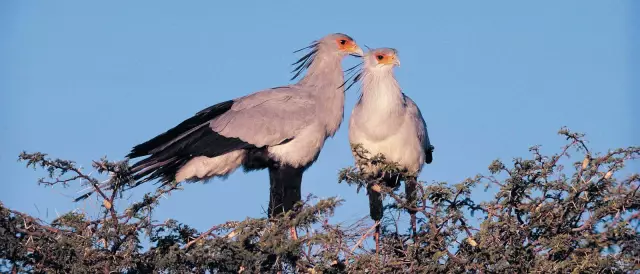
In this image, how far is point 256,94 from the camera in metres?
6.79

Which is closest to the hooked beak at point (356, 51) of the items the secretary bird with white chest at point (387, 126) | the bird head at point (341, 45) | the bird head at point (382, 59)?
the bird head at point (341, 45)

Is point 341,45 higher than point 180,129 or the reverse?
higher

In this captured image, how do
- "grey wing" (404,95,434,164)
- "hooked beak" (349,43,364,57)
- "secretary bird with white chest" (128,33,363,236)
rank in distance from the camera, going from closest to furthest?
"secretary bird with white chest" (128,33,363,236), "grey wing" (404,95,434,164), "hooked beak" (349,43,364,57)

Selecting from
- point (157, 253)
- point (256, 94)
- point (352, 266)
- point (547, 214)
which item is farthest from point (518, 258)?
point (256, 94)

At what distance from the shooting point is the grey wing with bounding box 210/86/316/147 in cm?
653

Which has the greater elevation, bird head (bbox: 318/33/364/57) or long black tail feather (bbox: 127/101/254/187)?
bird head (bbox: 318/33/364/57)

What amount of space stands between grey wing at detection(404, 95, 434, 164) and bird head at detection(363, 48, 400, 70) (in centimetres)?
30

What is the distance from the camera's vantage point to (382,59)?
6.86m

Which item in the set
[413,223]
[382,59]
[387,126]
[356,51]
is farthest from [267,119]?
[413,223]

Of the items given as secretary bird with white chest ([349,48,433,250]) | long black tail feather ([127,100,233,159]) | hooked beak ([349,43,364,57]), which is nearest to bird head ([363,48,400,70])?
secretary bird with white chest ([349,48,433,250])

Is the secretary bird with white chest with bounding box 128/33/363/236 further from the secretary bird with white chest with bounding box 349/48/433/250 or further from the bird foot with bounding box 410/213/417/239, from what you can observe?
the bird foot with bounding box 410/213/417/239

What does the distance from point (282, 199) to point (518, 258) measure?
2.34 meters

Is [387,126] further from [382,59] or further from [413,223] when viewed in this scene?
[413,223]

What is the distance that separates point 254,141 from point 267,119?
0.18m
